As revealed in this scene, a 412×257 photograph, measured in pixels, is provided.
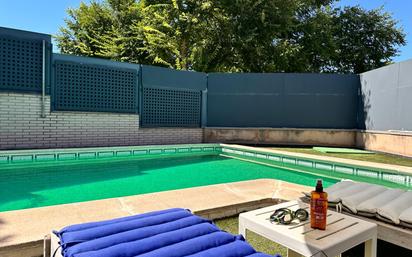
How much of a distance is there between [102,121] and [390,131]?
883 cm

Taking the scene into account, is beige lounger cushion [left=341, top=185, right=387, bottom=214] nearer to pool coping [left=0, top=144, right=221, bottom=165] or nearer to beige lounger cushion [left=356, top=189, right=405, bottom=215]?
beige lounger cushion [left=356, top=189, right=405, bottom=215]

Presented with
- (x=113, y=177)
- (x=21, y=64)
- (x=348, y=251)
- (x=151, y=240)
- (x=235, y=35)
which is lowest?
(x=113, y=177)

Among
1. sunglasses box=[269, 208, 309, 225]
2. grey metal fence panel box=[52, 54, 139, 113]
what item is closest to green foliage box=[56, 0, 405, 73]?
grey metal fence panel box=[52, 54, 139, 113]

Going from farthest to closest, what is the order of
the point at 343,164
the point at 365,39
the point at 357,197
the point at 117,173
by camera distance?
the point at 365,39, the point at 343,164, the point at 117,173, the point at 357,197

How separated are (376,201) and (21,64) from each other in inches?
352

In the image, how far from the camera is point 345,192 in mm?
2771

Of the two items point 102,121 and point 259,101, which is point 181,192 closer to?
point 102,121

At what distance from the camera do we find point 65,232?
1.77 m

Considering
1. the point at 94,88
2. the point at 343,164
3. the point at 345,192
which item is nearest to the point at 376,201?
the point at 345,192

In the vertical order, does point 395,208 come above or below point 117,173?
above

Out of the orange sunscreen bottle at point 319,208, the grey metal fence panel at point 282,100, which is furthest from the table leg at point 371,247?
the grey metal fence panel at point 282,100

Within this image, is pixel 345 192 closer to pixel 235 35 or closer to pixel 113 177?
pixel 113 177

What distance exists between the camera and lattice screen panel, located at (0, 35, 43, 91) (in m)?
8.12

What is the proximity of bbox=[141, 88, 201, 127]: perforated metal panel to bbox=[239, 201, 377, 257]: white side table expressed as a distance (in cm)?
912
